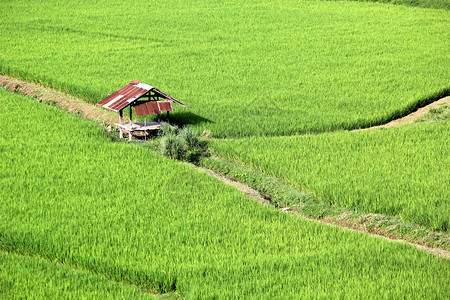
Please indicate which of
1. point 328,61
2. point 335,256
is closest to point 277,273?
point 335,256

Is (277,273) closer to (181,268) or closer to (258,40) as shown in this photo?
(181,268)

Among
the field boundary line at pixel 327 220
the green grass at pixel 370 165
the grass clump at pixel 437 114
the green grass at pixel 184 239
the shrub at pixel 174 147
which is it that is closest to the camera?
the green grass at pixel 184 239

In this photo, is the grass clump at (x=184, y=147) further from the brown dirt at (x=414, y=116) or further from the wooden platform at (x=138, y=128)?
the brown dirt at (x=414, y=116)

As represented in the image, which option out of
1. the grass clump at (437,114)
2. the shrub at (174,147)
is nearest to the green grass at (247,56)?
the grass clump at (437,114)

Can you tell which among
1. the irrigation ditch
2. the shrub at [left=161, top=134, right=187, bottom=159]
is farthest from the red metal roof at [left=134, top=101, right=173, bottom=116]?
the irrigation ditch

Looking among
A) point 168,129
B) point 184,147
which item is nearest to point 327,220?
point 184,147

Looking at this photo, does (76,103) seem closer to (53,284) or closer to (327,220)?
(327,220)

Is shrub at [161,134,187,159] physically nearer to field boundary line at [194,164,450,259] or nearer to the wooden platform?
field boundary line at [194,164,450,259]
